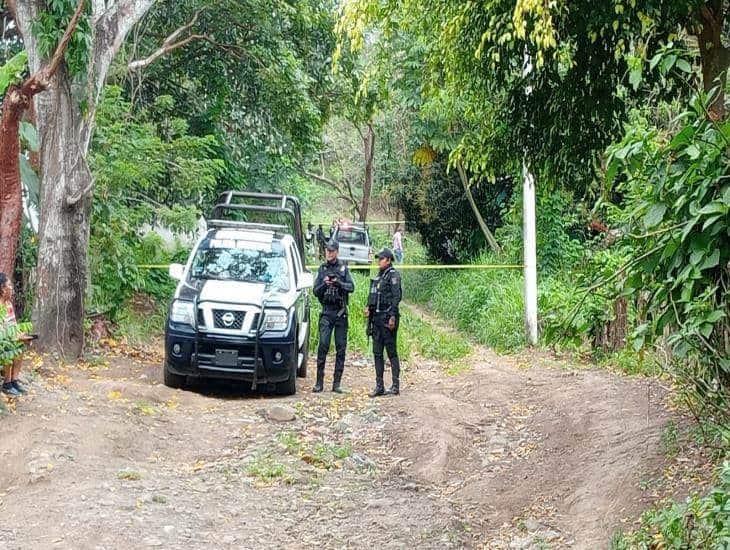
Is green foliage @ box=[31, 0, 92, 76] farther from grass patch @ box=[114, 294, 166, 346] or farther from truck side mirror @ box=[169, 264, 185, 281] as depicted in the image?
grass patch @ box=[114, 294, 166, 346]

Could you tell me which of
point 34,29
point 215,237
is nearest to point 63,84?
point 34,29

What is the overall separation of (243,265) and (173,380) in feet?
5.80

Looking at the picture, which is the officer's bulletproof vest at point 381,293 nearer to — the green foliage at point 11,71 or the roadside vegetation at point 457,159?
the roadside vegetation at point 457,159

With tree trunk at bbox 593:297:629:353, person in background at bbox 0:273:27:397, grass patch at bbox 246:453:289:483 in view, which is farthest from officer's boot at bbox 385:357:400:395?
person in background at bbox 0:273:27:397

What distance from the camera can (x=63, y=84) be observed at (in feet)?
38.7

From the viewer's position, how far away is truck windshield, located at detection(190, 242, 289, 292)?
12023mm

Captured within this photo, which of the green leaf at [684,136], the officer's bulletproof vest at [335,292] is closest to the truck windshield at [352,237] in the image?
the officer's bulletproof vest at [335,292]

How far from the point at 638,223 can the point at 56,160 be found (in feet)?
27.5

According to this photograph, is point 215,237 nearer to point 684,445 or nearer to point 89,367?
point 89,367

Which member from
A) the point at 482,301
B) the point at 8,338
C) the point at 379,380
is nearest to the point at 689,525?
the point at 8,338

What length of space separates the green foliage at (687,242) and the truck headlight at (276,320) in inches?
238

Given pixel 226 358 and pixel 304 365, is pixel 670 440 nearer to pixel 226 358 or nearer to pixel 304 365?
pixel 226 358

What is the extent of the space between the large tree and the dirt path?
870 mm

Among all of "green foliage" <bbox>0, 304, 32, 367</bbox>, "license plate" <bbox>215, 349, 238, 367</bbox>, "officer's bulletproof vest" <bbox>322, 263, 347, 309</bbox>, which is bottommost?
"license plate" <bbox>215, 349, 238, 367</bbox>
